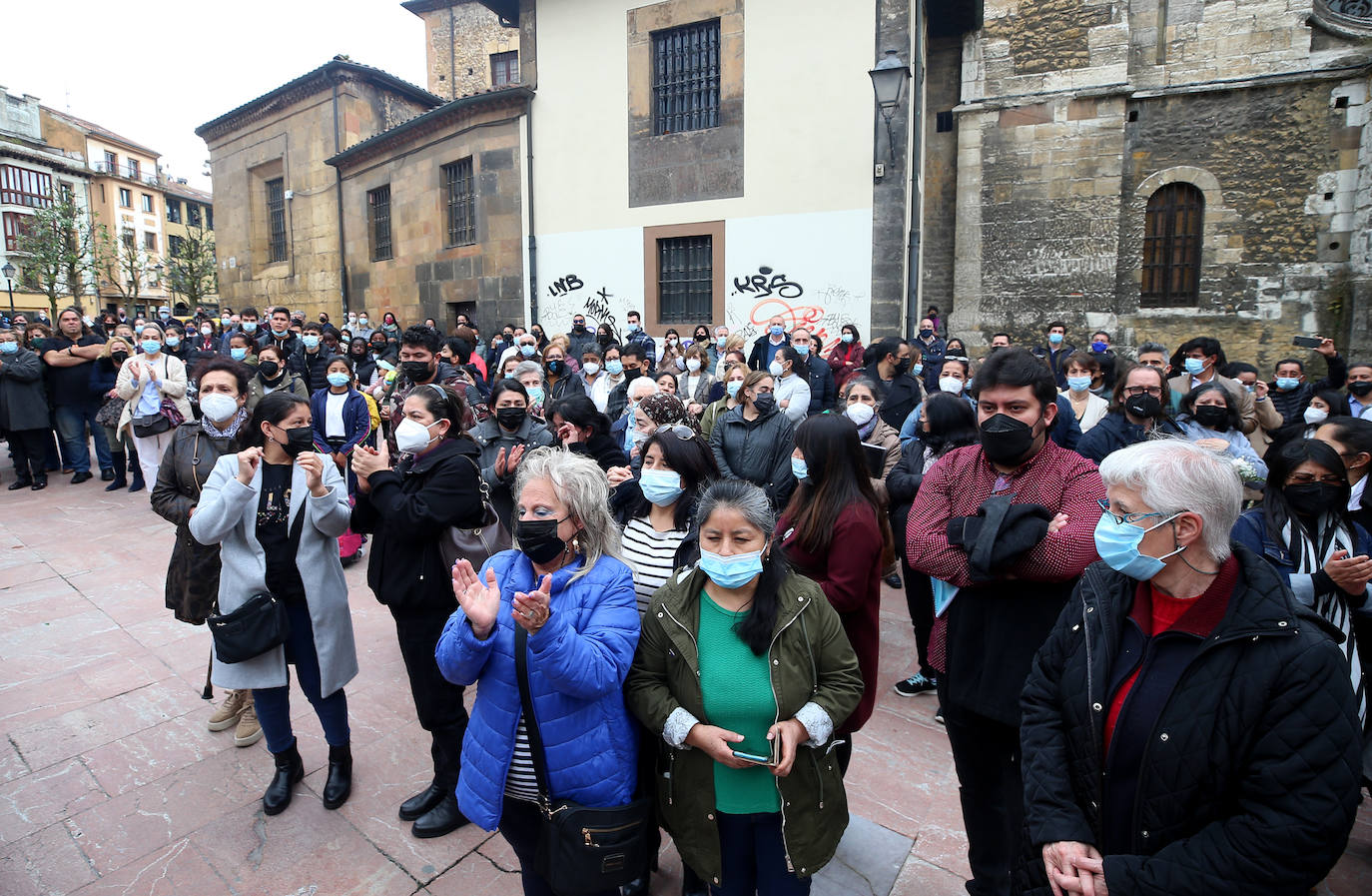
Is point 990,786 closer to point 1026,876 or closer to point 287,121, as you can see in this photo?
point 1026,876

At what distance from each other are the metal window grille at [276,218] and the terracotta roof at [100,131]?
37.5 meters

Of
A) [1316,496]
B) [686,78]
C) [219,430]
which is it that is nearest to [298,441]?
[219,430]

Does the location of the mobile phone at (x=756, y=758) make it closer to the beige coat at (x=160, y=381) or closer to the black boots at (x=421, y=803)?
the black boots at (x=421, y=803)

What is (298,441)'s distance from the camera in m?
3.20

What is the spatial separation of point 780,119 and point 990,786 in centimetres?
1189

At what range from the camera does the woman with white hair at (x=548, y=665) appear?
201 centimetres

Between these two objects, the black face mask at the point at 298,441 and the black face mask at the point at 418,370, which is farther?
the black face mask at the point at 418,370

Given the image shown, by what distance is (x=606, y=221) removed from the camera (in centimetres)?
1414

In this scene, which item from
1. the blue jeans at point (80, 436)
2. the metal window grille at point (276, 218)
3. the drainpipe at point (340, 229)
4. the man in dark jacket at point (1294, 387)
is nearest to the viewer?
the man in dark jacket at point (1294, 387)

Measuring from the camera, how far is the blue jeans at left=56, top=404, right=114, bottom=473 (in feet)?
30.8

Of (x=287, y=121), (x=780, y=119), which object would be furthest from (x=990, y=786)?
(x=287, y=121)

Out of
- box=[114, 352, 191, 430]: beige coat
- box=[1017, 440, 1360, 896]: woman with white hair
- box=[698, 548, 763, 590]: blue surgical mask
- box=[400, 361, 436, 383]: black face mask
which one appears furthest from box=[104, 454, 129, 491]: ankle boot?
box=[1017, 440, 1360, 896]: woman with white hair

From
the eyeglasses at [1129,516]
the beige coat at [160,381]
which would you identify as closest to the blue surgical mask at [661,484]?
the eyeglasses at [1129,516]

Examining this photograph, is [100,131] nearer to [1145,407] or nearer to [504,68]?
[504,68]
